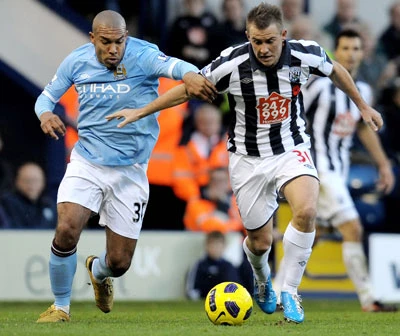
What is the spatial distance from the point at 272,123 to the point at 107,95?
4.22 ft

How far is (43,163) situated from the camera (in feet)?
48.3

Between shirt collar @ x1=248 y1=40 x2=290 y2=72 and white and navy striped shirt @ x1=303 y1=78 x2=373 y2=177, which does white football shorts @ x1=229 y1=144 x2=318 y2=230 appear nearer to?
shirt collar @ x1=248 y1=40 x2=290 y2=72

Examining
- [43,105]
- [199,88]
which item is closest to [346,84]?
[199,88]

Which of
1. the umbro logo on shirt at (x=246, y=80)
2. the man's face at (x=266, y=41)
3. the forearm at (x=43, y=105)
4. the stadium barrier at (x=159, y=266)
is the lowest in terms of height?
the stadium barrier at (x=159, y=266)

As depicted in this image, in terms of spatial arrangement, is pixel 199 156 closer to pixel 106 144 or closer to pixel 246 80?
pixel 106 144

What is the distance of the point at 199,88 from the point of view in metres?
8.27

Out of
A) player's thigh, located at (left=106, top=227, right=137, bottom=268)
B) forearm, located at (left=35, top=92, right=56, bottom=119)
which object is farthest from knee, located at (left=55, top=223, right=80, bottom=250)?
forearm, located at (left=35, top=92, right=56, bottom=119)

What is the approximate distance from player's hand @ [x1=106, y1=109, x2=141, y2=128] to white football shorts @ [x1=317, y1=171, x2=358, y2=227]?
3.77 meters

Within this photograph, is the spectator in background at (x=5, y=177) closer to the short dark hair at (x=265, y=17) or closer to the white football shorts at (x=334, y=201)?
the white football shorts at (x=334, y=201)

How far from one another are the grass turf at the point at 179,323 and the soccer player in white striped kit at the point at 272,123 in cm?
47

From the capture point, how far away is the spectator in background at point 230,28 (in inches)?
594

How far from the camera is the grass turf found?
791 cm

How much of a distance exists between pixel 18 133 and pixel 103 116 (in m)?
6.40

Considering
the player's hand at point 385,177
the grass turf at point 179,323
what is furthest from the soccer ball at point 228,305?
the player's hand at point 385,177
